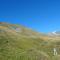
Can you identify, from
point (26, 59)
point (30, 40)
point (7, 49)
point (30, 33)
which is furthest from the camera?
point (30, 33)

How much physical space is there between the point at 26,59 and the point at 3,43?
1.25 metres

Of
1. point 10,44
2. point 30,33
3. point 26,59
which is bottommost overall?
point 26,59

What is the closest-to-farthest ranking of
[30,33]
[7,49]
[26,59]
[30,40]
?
[26,59]
[7,49]
[30,40]
[30,33]

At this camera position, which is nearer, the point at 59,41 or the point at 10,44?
the point at 10,44

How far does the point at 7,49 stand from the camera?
634 cm

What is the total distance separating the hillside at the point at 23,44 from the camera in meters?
6.00

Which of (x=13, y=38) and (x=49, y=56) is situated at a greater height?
(x=13, y=38)

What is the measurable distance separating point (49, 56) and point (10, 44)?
4.63ft

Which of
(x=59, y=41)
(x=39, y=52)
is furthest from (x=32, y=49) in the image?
(x=59, y=41)

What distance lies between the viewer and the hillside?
6000mm

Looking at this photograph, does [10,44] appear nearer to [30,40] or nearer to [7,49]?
[7,49]

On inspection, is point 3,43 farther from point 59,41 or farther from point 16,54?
point 59,41

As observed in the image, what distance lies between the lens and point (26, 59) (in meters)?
5.86

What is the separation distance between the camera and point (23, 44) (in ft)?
22.1
